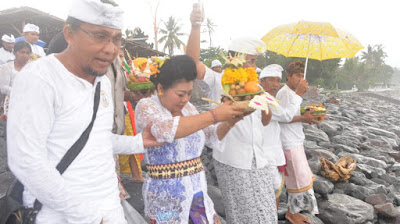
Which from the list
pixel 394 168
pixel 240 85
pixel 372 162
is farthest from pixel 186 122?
pixel 394 168

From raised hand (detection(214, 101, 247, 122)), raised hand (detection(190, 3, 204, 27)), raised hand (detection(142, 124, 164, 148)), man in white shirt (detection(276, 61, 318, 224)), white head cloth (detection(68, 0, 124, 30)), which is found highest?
raised hand (detection(190, 3, 204, 27))

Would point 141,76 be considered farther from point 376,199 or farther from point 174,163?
point 376,199

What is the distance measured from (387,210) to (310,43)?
3.24m

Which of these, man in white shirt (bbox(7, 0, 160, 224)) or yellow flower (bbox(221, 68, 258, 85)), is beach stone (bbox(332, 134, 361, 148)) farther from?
man in white shirt (bbox(7, 0, 160, 224))

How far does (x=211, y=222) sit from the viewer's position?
2.03 metres

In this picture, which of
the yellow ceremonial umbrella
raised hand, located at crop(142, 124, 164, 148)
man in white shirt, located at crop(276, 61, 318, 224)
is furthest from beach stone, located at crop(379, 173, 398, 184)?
raised hand, located at crop(142, 124, 164, 148)

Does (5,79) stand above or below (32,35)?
below

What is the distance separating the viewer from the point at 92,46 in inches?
54.1

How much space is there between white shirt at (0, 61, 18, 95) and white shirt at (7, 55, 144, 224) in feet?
13.0

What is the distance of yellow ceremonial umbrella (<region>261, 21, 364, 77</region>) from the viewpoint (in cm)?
471

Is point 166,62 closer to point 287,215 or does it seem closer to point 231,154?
point 231,154

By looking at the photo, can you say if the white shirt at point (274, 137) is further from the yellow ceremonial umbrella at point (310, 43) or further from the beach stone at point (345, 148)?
the beach stone at point (345, 148)

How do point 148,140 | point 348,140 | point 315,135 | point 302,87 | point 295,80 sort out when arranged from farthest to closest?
1. point 315,135
2. point 348,140
3. point 295,80
4. point 302,87
5. point 148,140

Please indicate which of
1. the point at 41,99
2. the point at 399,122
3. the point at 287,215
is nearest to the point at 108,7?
the point at 41,99
